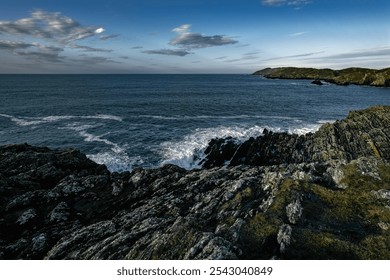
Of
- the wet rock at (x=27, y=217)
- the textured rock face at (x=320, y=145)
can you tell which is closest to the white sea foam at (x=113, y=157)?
the textured rock face at (x=320, y=145)

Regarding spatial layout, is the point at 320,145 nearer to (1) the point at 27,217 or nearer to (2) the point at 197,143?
(2) the point at 197,143

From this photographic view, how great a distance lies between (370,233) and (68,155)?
2527 centimetres

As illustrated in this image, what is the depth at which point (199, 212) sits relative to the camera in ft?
49.3

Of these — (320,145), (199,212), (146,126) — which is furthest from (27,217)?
(146,126)

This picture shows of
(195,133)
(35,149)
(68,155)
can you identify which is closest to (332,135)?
(195,133)

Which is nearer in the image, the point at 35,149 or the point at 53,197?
the point at 53,197

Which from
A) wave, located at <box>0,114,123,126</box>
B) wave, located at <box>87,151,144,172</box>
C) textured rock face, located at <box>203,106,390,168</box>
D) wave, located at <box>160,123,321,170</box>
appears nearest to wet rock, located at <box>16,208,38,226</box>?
wave, located at <box>87,151,144,172</box>

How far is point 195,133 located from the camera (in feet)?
174

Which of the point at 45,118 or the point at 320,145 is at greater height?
the point at 45,118

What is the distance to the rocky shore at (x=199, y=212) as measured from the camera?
11484 mm

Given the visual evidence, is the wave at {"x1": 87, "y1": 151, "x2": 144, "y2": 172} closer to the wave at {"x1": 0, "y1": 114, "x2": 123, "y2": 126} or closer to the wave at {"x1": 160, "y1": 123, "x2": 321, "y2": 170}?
the wave at {"x1": 160, "y1": 123, "x2": 321, "y2": 170}

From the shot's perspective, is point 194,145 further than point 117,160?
Yes
